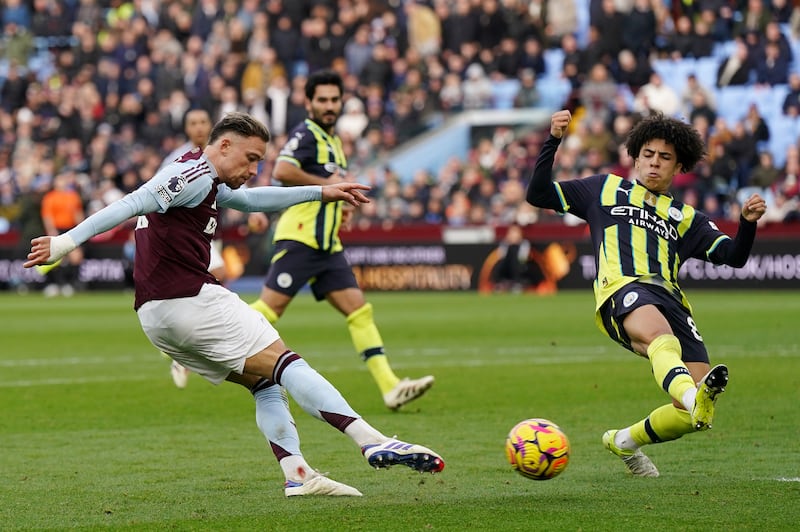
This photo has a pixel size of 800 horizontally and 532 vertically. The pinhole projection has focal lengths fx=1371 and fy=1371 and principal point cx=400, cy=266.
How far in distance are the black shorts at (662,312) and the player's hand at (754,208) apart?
0.61m

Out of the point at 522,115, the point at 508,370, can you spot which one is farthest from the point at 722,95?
the point at 508,370

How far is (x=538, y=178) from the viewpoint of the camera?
25.7 ft

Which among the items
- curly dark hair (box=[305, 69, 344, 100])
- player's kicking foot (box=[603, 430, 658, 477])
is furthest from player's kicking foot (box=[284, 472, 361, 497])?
curly dark hair (box=[305, 69, 344, 100])

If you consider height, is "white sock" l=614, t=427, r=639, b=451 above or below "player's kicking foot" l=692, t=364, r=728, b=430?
below

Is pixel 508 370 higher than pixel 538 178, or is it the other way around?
pixel 538 178

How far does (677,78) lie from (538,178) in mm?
21758

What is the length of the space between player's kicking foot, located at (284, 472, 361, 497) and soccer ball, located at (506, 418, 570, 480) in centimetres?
84

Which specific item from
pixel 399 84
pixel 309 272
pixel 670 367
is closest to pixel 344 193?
pixel 670 367

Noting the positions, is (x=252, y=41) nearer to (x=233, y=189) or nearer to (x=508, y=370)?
(x=508, y=370)

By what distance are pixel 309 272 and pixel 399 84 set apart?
826 inches

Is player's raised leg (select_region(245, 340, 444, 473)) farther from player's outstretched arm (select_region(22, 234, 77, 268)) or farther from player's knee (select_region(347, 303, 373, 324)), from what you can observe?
player's knee (select_region(347, 303, 373, 324))

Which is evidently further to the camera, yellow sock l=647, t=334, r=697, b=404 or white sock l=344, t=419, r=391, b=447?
yellow sock l=647, t=334, r=697, b=404

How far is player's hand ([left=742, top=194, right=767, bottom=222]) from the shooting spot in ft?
24.5

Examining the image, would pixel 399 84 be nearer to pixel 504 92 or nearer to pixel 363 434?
pixel 504 92
